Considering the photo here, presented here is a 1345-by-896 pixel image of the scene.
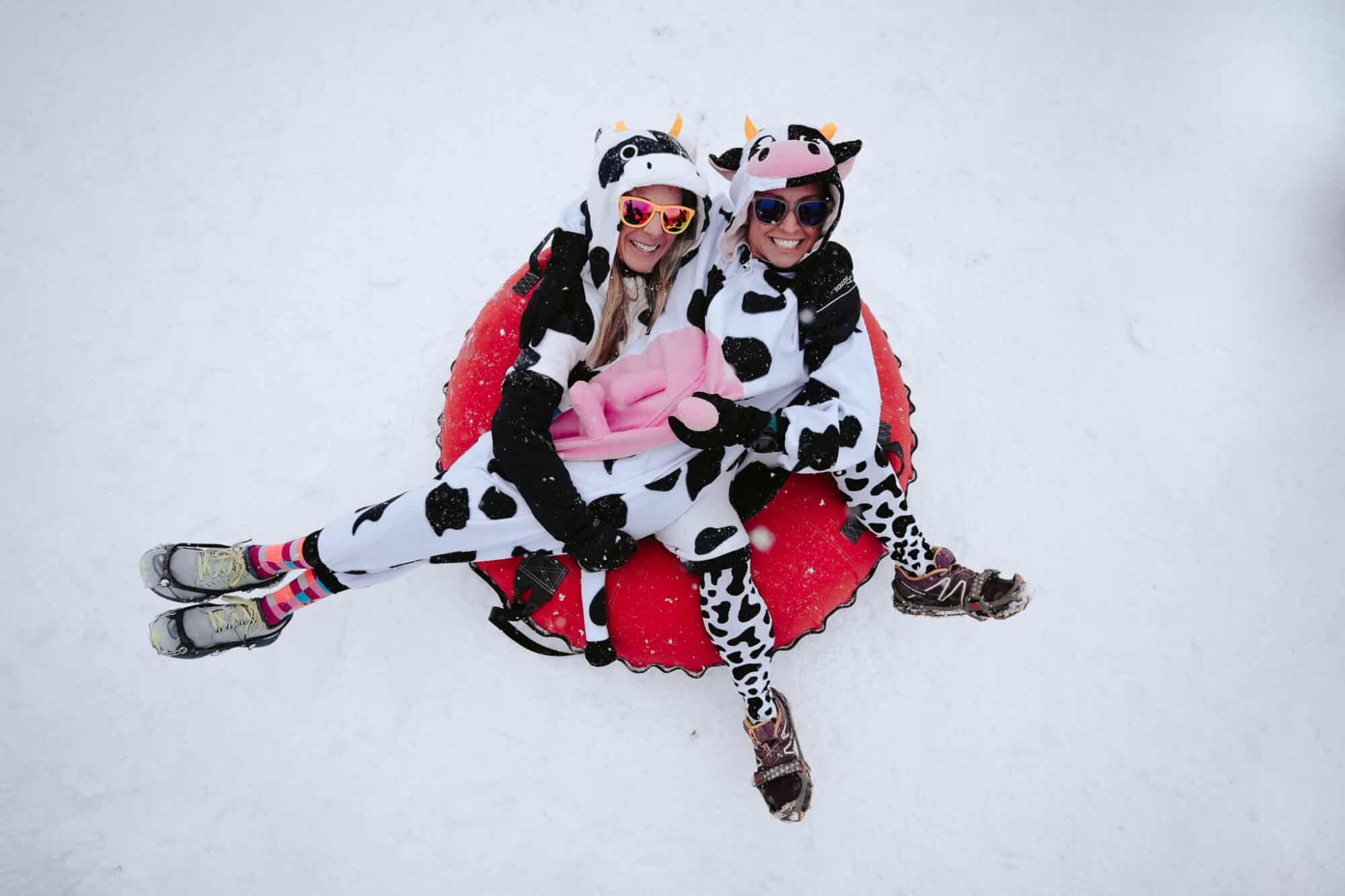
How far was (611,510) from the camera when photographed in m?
1.34

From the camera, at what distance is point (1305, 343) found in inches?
80.6

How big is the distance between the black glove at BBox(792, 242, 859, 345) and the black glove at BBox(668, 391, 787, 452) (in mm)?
174

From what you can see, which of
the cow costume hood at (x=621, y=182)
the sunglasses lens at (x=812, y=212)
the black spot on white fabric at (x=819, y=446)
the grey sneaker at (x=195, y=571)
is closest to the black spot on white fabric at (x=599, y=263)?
the cow costume hood at (x=621, y=182)

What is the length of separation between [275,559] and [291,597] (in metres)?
0.08

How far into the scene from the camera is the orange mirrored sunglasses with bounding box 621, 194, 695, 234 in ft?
4.03

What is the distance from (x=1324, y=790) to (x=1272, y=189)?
61.6 inches

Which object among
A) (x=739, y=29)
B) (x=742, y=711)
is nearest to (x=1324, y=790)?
(x=742, y=711)

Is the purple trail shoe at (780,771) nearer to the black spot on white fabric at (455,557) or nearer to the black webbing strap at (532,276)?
the black spot on white fabric at (455,557)

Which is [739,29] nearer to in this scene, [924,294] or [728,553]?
[924,294]

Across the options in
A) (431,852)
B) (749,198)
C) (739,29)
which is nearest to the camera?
(749,198)

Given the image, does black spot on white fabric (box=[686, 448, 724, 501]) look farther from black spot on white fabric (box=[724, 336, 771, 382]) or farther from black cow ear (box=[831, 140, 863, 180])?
black cow ear (box=[831, 140, 863, 180])

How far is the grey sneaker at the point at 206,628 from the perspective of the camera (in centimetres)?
149

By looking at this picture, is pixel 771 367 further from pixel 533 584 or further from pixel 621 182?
pixel 533 584

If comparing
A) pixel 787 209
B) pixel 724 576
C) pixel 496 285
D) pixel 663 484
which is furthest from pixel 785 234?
pixel 496 285
